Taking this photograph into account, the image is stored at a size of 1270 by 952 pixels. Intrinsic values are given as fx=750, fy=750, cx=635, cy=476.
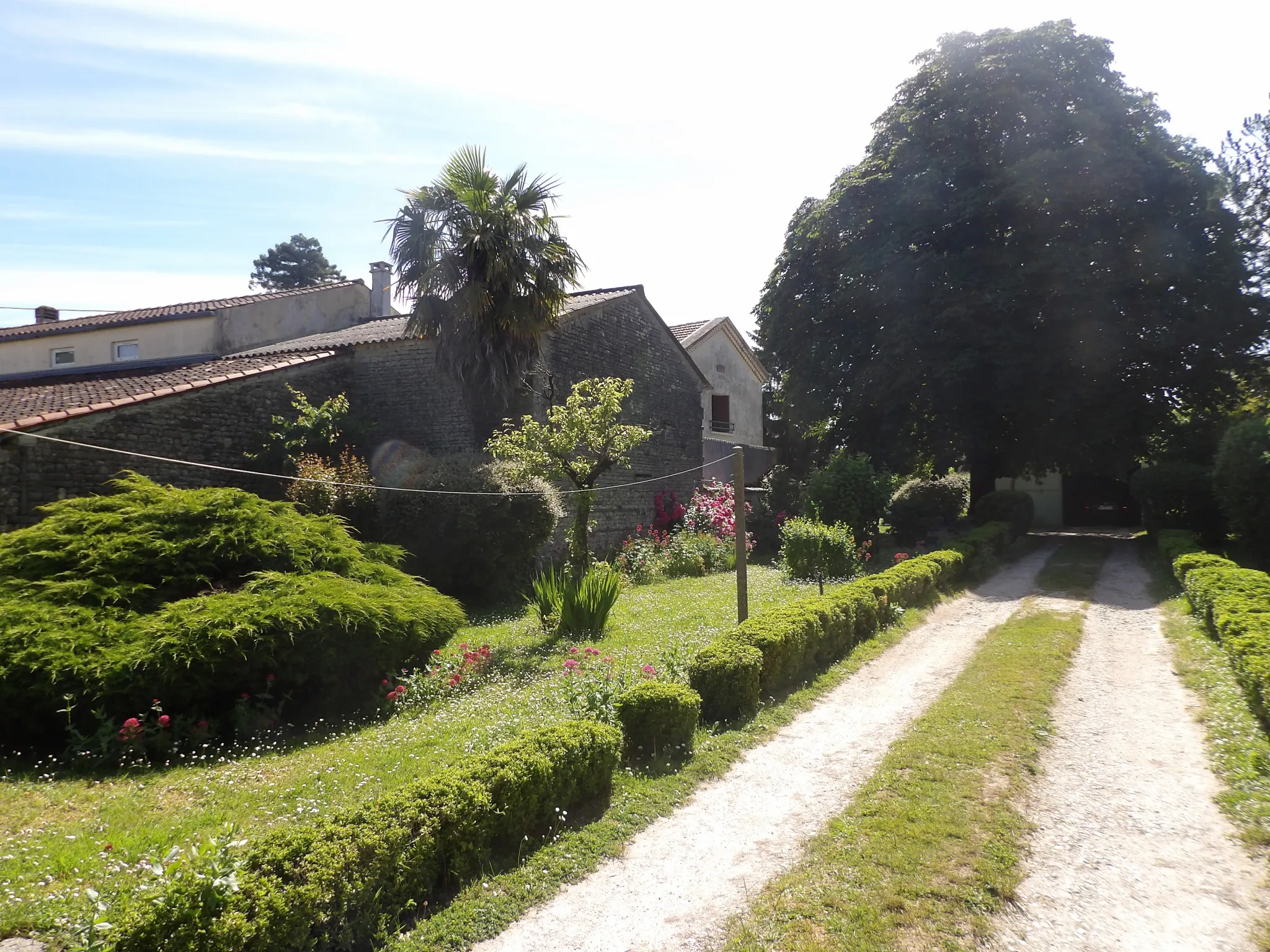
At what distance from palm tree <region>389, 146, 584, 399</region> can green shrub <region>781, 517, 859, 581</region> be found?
6601mm

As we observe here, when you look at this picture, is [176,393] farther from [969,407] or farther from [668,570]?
[969,407]

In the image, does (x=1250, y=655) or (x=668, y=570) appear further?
(x=668, y=570)

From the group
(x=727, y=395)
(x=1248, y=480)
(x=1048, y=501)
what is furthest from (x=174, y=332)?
(x=1048, y=501)

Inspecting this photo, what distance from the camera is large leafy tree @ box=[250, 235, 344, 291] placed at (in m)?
54.5

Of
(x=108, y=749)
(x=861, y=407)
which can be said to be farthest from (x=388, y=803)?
(x=861, y=407)

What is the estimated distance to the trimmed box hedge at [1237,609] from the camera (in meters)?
6.33

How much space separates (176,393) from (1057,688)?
13.1 m

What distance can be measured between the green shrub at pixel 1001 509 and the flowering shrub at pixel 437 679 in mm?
17704

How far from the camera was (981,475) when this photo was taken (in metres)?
23.3

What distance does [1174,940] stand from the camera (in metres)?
3.75

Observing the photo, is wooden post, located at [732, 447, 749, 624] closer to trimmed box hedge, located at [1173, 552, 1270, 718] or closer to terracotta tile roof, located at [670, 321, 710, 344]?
trimmed box hedge, located at [1173, 552, 1270, 718]

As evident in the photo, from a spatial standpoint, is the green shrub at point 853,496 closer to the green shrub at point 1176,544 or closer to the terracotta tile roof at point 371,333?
the green shrub at point 1176,544

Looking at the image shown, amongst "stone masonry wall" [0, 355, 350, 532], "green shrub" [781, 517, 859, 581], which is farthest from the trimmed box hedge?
"stone masonry wall" [0, 355, 350, 532]

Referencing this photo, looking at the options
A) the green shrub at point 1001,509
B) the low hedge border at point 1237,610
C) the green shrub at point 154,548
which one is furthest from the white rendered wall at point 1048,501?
the green shrub at point 154,548
